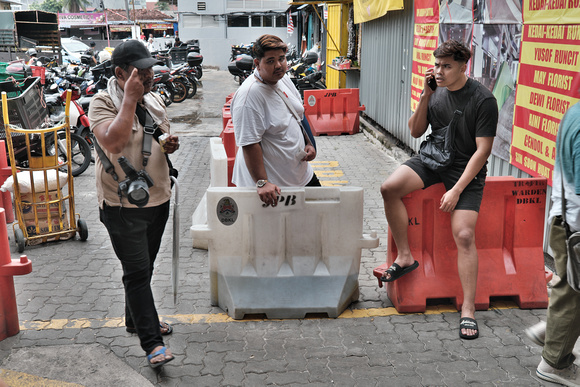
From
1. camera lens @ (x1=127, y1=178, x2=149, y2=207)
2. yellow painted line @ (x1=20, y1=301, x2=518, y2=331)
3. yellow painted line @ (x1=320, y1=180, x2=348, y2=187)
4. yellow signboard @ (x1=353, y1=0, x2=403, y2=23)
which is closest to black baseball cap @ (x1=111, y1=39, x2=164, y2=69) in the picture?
camera lens @ (x1=127, y1=178, x2=149, y2=207)

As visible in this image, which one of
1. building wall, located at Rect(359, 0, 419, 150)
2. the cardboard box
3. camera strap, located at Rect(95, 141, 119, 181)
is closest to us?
camera strap, located at Rect(95, 141, 119, 181)

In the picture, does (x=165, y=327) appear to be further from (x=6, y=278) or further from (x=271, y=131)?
(x=271, y=131)

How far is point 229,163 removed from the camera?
20.2 feet

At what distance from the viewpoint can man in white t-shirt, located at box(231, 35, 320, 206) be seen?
390cm

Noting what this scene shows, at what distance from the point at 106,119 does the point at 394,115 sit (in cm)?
835

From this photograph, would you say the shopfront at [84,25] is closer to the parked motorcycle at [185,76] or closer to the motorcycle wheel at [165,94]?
the parked motorcycle at [185,76]

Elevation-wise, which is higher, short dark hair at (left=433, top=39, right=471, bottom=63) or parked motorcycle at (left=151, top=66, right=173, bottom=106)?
short dark hair at (left=433, top=39, right=471, bottom=63)

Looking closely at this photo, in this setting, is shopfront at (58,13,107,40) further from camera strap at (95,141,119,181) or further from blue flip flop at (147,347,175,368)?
blue flip flop at (147,347,175,368)

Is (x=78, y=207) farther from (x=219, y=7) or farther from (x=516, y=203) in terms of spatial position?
(x=219, y=7)

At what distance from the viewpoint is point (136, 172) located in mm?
3287

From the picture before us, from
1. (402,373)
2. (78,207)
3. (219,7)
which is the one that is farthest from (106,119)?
(219,7)

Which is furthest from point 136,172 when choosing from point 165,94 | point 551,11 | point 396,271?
point 165,94

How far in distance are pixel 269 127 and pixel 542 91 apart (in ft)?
8.64

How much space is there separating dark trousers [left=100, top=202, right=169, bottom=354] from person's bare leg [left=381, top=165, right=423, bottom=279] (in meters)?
1.62
